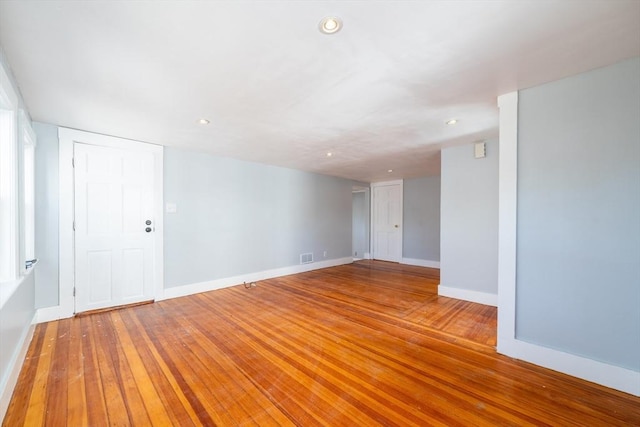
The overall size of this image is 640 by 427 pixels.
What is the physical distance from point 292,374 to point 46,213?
339 cm

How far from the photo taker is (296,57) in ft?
5.51

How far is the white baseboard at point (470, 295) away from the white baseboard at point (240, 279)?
281 cm

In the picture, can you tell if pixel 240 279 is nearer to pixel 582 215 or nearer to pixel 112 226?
pixel 112 226

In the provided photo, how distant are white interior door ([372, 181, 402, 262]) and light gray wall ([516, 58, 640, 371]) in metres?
4.58

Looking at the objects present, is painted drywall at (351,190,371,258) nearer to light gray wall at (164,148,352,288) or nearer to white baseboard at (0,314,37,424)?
light gray wall at (164,148,352,288)

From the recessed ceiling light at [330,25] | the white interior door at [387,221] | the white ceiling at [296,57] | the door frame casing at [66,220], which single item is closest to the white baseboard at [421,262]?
the white interior door at [387,221]

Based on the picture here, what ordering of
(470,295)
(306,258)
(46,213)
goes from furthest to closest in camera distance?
1. (306,258)
2. (470,295)
3. (46,213)

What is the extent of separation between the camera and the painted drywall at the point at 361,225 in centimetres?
748

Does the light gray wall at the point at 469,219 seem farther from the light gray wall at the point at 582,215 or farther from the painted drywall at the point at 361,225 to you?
the painted drywall at the point at 361,225

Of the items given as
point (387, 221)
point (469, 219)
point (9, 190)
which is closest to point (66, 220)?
point (9, 190)

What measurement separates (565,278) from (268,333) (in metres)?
2.67

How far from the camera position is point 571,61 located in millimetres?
1767

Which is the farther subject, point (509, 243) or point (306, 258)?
point (306, 258)

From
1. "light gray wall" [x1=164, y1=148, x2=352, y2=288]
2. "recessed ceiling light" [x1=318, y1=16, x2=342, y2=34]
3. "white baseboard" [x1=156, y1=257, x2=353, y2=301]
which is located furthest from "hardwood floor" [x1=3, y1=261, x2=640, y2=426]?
"recessed ceiling light" [x1=318, y1=16, x2=342, y2=34]
